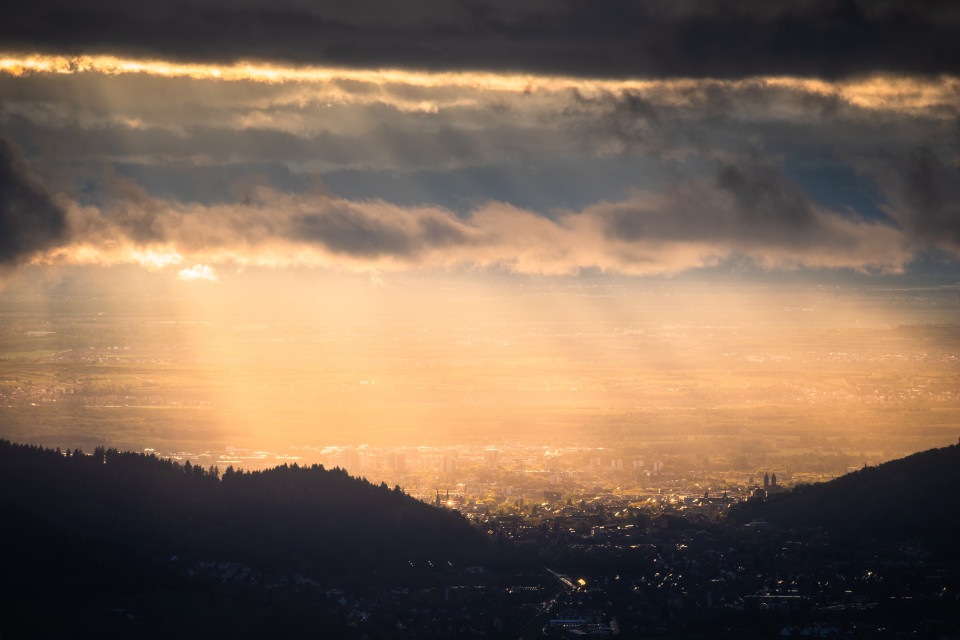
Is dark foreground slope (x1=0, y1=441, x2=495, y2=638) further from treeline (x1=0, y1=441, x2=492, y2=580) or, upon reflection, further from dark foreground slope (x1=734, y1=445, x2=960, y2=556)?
dark foreground slope (x1=734, y1=445, x2=960, y2=556)

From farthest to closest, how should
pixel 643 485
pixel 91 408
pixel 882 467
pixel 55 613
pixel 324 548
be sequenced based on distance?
pixel 91 408 < pixel 643 485 < pixel 882 467 < pixel 324 548 < pixel 55 613

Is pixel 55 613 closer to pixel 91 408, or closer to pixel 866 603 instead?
pixel 866 603

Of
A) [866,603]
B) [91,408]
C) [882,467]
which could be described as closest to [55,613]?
[866,603]

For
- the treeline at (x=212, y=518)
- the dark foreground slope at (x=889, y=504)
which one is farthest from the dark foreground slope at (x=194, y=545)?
the dark foreground slope at (x=889, y=504)

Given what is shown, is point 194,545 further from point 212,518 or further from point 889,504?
point 889,504

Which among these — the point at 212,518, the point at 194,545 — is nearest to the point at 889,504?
the point at 212,518

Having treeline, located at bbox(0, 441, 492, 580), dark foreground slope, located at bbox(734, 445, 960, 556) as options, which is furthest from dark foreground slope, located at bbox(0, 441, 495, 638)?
dark foreground slope, located at bbox(734, 445, 960, 556)
